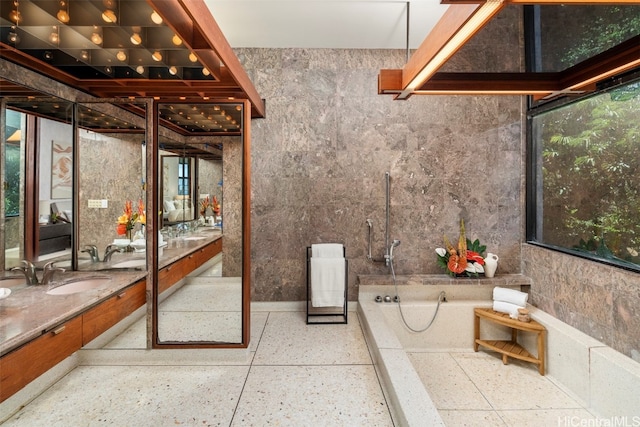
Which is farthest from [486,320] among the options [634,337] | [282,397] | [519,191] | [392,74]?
[392,74]

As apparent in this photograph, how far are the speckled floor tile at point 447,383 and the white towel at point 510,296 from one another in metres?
0.81

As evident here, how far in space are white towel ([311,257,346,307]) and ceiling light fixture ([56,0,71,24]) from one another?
256cm

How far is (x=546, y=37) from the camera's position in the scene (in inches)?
127

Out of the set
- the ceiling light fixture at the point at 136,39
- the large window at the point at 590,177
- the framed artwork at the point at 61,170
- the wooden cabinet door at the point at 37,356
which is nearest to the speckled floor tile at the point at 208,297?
the wooden cabinet door at the point at 37,356

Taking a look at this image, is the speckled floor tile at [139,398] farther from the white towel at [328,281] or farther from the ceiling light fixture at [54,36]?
the ceiling light fixture at [54,36]

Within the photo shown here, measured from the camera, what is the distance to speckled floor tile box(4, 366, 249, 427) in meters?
1.83

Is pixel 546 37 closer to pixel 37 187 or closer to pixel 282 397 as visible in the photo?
pixel 282 397

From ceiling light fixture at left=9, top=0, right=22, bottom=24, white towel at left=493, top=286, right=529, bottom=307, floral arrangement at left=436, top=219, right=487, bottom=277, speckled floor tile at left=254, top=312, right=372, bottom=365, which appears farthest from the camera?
floral arrangement at left=436, top=219, right=487, bottom=277

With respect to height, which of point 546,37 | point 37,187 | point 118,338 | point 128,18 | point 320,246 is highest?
point 546,37

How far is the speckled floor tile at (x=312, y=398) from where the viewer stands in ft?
6.02

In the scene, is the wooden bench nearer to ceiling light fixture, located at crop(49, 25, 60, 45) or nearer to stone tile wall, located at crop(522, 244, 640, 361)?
stone tile wall, located at crop(522, 244, 640, 361)

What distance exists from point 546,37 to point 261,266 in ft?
13.1

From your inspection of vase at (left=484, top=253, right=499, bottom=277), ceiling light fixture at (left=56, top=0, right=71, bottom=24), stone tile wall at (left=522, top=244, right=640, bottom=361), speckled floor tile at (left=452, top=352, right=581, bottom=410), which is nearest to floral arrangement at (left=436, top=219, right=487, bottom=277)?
vase at (left=484, top=253, right=499, bottom=277)

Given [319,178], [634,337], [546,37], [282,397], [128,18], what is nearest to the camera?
[128,18]
